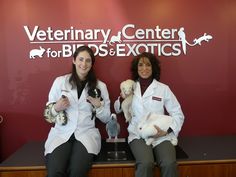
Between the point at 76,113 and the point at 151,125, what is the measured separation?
0.63m

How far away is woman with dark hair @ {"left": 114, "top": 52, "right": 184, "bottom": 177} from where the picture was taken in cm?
229

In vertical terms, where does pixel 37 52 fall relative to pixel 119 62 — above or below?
above

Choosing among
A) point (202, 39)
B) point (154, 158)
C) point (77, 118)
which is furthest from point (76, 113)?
point (202, 39)

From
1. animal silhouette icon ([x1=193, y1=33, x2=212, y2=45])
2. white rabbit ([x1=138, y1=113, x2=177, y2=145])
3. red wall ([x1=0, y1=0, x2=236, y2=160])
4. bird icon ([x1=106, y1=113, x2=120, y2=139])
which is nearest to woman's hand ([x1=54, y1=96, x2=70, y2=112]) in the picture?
bird icon ([x1=106, y1=113, x2=120, y2=139])

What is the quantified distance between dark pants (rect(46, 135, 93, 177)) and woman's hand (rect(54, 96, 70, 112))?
286 millimetres

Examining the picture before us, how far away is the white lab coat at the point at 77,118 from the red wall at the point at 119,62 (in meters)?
0.34

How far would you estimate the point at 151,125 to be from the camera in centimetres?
237

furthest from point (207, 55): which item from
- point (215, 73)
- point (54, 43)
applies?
point (54, 43)

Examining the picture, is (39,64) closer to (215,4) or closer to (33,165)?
(33,165)

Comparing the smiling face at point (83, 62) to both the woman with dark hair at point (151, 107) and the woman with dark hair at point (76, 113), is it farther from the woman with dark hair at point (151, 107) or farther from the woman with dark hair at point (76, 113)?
the woman with dark hair at point (151, 107)

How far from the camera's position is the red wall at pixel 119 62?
276 centimetres

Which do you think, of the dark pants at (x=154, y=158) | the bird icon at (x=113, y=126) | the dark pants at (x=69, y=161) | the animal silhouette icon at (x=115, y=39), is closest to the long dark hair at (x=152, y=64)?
the animal silhouette icon at (x=115, y=39)

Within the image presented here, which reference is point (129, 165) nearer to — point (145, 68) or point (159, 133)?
point (159, 133)

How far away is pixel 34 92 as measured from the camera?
2834 mm
